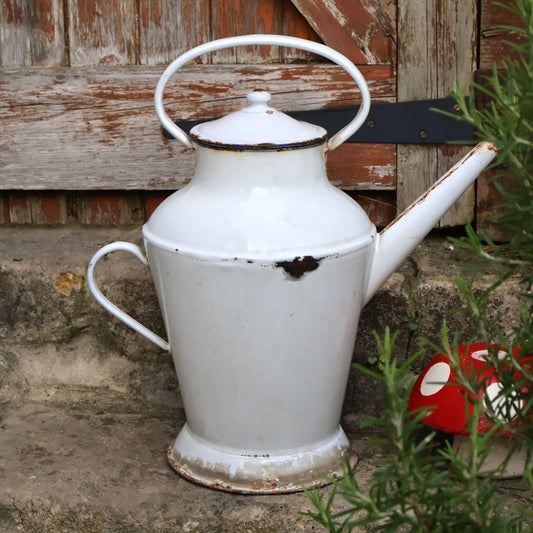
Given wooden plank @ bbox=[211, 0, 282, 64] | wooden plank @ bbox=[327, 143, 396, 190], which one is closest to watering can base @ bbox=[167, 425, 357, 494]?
wooden plank @ bbox=[327, 143, 396, 190]

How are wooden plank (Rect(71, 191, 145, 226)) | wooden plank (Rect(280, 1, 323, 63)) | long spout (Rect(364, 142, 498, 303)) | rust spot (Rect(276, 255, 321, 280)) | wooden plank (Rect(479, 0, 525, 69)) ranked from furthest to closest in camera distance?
1. wooden plank (Rect(71, 191, 145, 226))
2. wooden plank (Rect(280, 1, 323, 63))
3. wooden plank (Rect(479, 0, 525, 69))
4. long spout (Rect(364, 142, 498, 303))
5. rust spot (Rect(276, 255, 321, 280))

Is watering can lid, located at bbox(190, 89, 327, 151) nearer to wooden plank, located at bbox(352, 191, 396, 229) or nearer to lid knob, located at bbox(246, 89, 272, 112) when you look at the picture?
lid knob, located at bbox(246, 89, 272, 112)

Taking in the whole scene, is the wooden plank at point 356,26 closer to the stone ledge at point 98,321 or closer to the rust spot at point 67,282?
the stone ledge at point 98,321

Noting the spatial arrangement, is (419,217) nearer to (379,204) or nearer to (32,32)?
(379,204)

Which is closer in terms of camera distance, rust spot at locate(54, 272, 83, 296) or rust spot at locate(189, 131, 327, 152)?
rust spot at locate(189, 131, 327, 152)

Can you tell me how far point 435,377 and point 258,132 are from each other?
23.5 inches

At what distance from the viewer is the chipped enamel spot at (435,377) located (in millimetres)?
1741

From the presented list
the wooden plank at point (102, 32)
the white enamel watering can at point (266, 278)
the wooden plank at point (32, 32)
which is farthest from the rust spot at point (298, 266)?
the wooden plank at point (32, 32)

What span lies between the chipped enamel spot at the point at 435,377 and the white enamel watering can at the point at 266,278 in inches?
6.5

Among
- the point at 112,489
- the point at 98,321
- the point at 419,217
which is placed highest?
the point at 419,217

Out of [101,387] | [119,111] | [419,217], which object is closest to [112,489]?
[101,387]

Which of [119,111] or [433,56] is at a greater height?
[433,56]

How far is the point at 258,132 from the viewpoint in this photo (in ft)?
5.41

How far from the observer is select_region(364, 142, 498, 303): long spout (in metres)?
1.71
